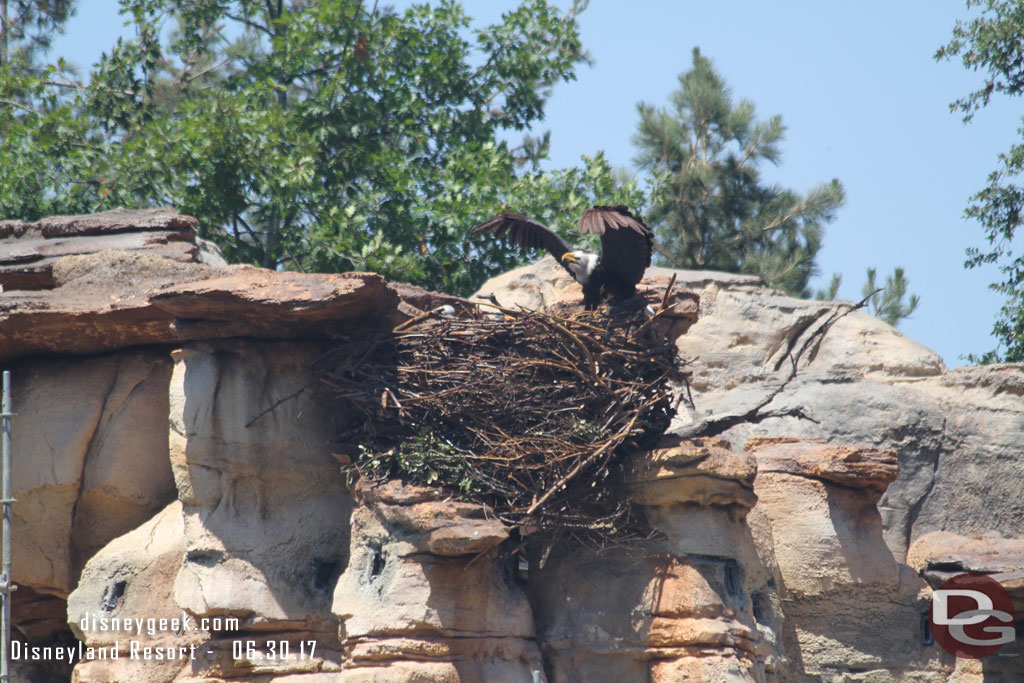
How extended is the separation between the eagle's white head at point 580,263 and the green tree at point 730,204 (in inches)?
258

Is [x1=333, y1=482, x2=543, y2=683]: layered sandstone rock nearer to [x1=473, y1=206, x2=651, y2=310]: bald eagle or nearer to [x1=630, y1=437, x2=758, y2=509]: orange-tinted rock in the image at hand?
[x1=630, y1=437, x2=758, y2=509]: orange-tinted rock

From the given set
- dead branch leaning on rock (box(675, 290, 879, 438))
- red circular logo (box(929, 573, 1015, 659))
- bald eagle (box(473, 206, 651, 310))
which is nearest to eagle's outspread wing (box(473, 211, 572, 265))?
bald eagle (box(473, 206, 651, 310))

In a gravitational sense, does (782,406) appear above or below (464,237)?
below

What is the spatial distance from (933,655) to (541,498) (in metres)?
3.71

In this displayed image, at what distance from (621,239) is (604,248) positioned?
0.14m

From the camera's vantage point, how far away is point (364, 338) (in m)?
9.62

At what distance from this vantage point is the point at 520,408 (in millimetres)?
9148

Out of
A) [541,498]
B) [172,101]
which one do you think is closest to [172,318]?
[541,498]

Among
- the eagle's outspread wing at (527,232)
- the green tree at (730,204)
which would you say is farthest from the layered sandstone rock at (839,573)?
the green tree at (730,204)

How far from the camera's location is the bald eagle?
9.35m

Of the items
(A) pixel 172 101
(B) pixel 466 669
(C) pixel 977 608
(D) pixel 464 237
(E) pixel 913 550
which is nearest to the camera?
(B) pixel 466 669

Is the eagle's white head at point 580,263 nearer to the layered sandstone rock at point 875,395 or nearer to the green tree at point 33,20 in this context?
the layered sandstone rock at point 875,395

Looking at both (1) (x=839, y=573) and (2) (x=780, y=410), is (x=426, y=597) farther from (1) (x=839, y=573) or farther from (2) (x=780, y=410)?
(2) (x=780, y=410)

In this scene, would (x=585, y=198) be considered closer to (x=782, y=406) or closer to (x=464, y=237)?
(x=464, y=237)
